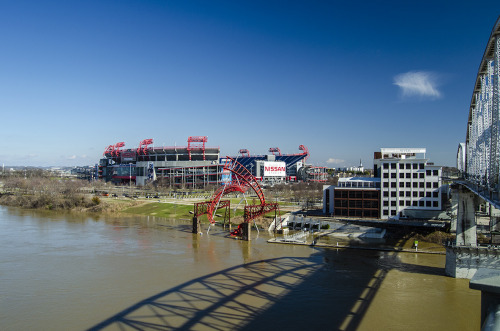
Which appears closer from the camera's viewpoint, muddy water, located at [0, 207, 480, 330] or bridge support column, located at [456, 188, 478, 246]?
muddy water, located at [0, 207, 480, 330]

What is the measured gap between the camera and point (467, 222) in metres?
27.8

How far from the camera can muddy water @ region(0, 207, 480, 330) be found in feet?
55.6

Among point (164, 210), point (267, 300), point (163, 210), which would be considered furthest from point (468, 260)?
point (163, 210)

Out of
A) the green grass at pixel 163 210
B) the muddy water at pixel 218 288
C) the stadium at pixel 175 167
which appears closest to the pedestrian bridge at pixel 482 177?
the muddy water at pixel 218 288

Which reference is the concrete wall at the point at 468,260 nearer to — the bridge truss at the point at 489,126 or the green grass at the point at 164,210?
the bridge truss at the point at 489,126

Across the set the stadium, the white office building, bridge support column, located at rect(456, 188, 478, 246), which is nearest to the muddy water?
bridge support column, located at rect(456, 188, 478, 246)

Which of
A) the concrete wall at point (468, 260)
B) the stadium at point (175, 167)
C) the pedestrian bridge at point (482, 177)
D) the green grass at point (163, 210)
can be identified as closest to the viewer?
the pedestrian bridge at point (482, 177)

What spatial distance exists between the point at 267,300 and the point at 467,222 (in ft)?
57.5

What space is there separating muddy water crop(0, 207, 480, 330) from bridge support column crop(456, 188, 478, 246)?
2.65 metres

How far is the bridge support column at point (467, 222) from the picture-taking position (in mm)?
27781

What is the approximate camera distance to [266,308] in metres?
18.4

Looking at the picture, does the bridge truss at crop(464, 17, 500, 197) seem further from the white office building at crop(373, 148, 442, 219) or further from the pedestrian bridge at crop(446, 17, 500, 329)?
the white office building at crop(373, 148, 442, 219)

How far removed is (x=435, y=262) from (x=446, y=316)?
12.0 m

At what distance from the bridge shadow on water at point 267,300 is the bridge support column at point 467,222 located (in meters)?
3.58
